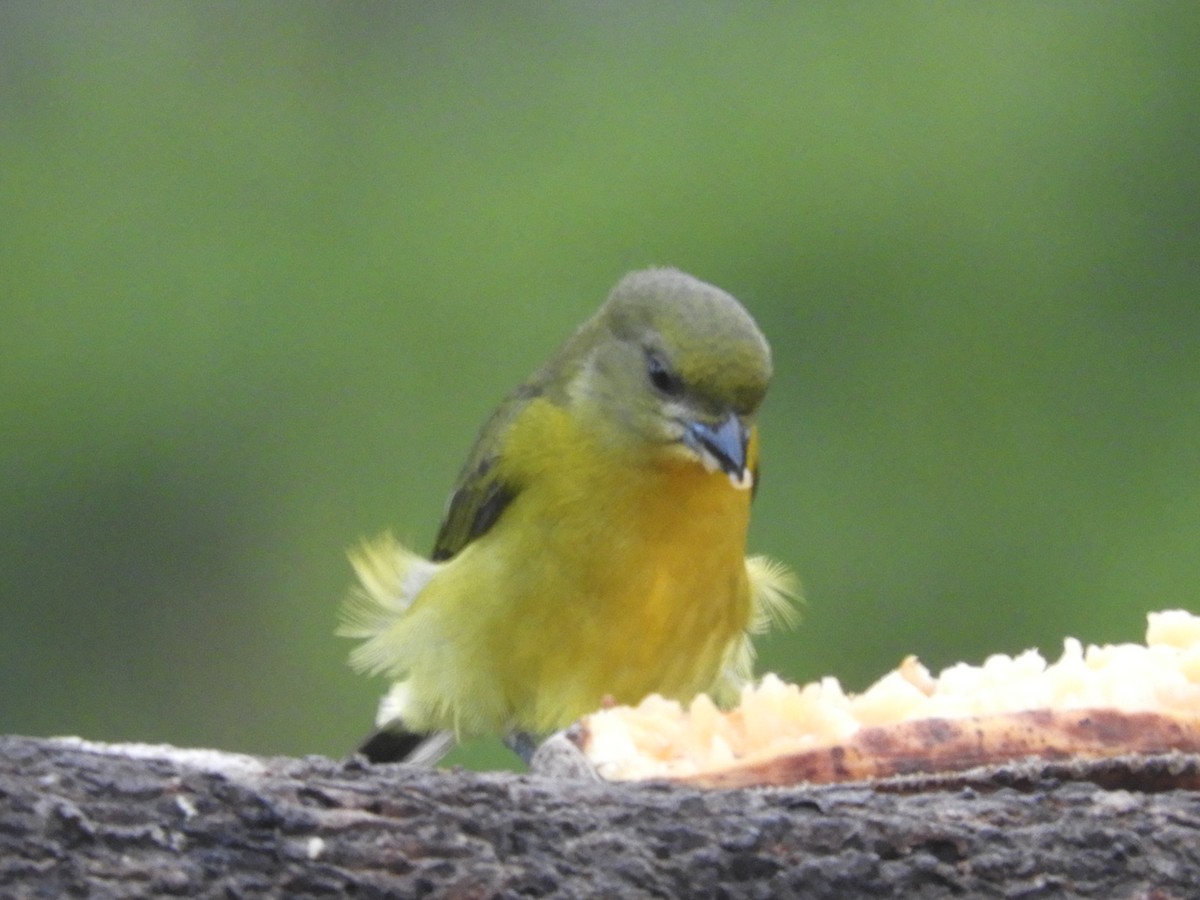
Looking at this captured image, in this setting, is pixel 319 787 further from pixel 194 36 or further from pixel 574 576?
pixel 194 36

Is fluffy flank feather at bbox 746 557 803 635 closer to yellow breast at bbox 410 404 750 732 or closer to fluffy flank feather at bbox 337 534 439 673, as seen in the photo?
yellow breast at bbox 410 404 750 732

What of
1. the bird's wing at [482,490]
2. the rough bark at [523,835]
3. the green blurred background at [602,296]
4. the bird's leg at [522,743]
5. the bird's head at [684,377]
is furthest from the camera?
the green blurred background at [602,296]

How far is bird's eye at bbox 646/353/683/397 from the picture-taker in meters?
4.73

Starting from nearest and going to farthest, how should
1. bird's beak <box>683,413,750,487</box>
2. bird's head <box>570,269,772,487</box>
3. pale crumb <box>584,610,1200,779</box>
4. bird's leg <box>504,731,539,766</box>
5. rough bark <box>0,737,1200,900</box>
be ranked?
rough bark <box>0,737,1200,900</box> < pale crumb <box>584,610,1200,779</box> < bird's beak <box>683,413,750,487</box> < bird's head <box>570,269,772,487</box> < bird's leg <box>504,731,539,766</box>

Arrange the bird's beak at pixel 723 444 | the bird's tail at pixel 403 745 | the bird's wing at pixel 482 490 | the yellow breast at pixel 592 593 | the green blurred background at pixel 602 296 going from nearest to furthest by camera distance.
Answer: the bird's beak at pixel 723 444 < the yellow breast at pixel 592 593 < the bird's wing at pixel 482 490 < the bird's tail at pixel 403 745 < the green blurred background at pixel 602 296

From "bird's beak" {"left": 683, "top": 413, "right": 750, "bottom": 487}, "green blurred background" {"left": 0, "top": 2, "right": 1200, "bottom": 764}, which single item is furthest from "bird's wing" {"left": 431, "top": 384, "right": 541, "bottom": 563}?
"green blurred background" {"left": 0, "top": 2, "right": 1200, "bottom": 764}

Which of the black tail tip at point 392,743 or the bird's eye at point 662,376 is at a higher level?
the bird's eye at point 662,376

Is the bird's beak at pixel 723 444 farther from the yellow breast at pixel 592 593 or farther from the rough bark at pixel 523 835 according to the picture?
the rough bark at pixel 523 835

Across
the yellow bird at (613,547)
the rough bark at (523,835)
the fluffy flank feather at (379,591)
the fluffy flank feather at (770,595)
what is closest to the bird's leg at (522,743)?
the yellow bird at (613,547)

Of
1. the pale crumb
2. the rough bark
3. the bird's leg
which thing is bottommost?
the rough bark

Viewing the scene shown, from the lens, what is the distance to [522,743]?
498cm

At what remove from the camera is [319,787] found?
9.09 feet

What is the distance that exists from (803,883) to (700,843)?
0.44ft

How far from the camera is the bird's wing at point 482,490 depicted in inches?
199
